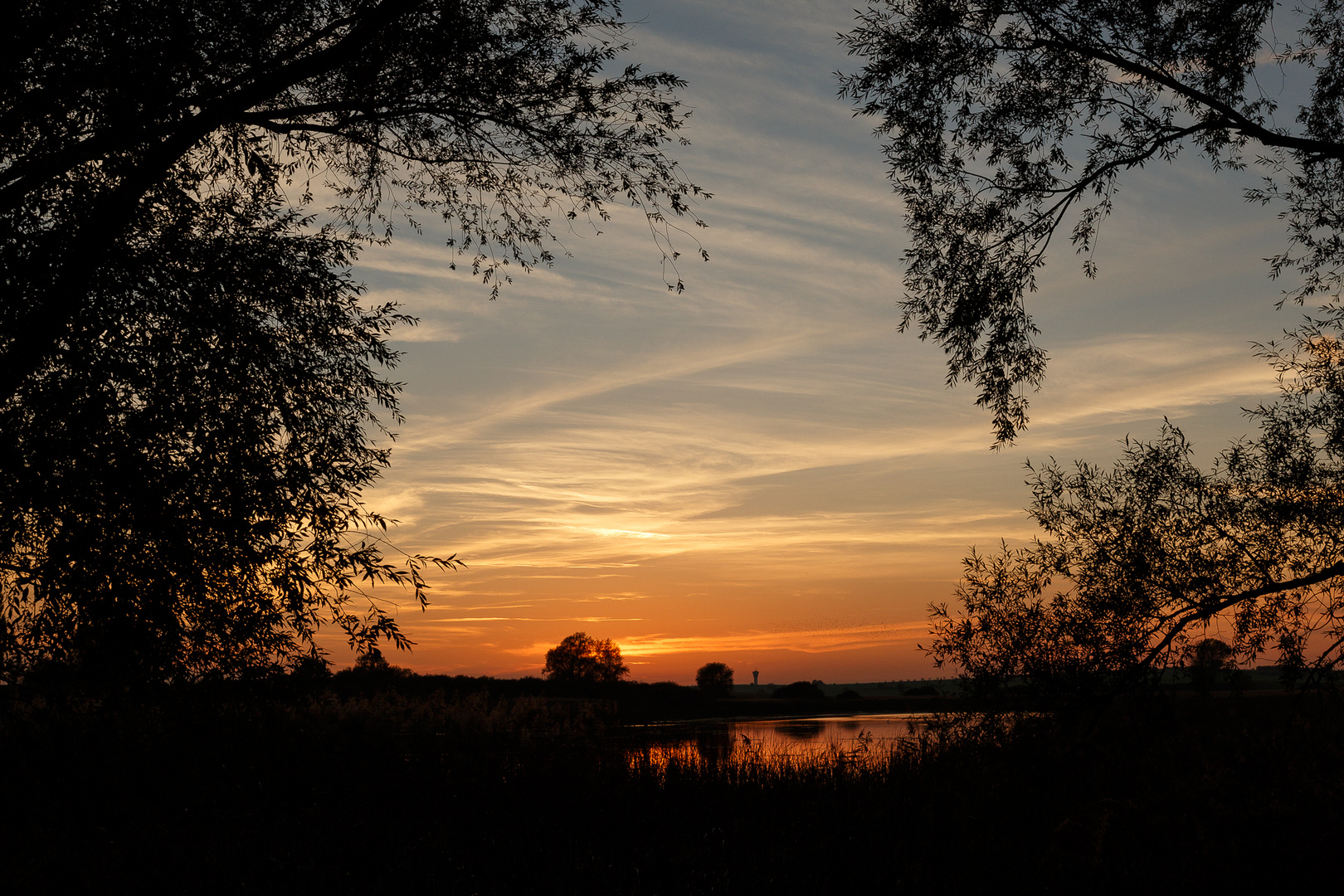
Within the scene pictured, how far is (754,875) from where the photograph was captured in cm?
1052

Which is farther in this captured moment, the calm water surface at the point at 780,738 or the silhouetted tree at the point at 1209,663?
the calm water surface at the point at 780,738

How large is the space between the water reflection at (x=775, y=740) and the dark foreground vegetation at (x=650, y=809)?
53.4 inches

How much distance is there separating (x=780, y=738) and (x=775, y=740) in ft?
9.21

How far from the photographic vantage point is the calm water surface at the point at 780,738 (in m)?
19.8

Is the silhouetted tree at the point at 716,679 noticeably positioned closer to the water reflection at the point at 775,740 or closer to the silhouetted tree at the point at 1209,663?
the water reflection at the point at 775,740

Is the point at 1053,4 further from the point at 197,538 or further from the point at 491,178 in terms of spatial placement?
the point at 197,538

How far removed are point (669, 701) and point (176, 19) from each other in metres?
58.3

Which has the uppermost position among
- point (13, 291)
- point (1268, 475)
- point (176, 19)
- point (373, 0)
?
point (373, 0)

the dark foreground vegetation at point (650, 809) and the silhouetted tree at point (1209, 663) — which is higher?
the silhouetted tree at point (1209, 663)

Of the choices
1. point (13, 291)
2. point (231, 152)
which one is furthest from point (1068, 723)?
point (231, 152)

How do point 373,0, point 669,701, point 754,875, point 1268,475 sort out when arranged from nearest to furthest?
point 373,0
point 754,875
point 1268,475
point 669,701

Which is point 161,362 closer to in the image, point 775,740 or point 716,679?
point 775,740

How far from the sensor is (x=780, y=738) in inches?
1328

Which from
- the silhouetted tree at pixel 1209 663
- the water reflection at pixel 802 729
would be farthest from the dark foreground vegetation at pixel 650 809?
the water reflection at pixel 802 729
